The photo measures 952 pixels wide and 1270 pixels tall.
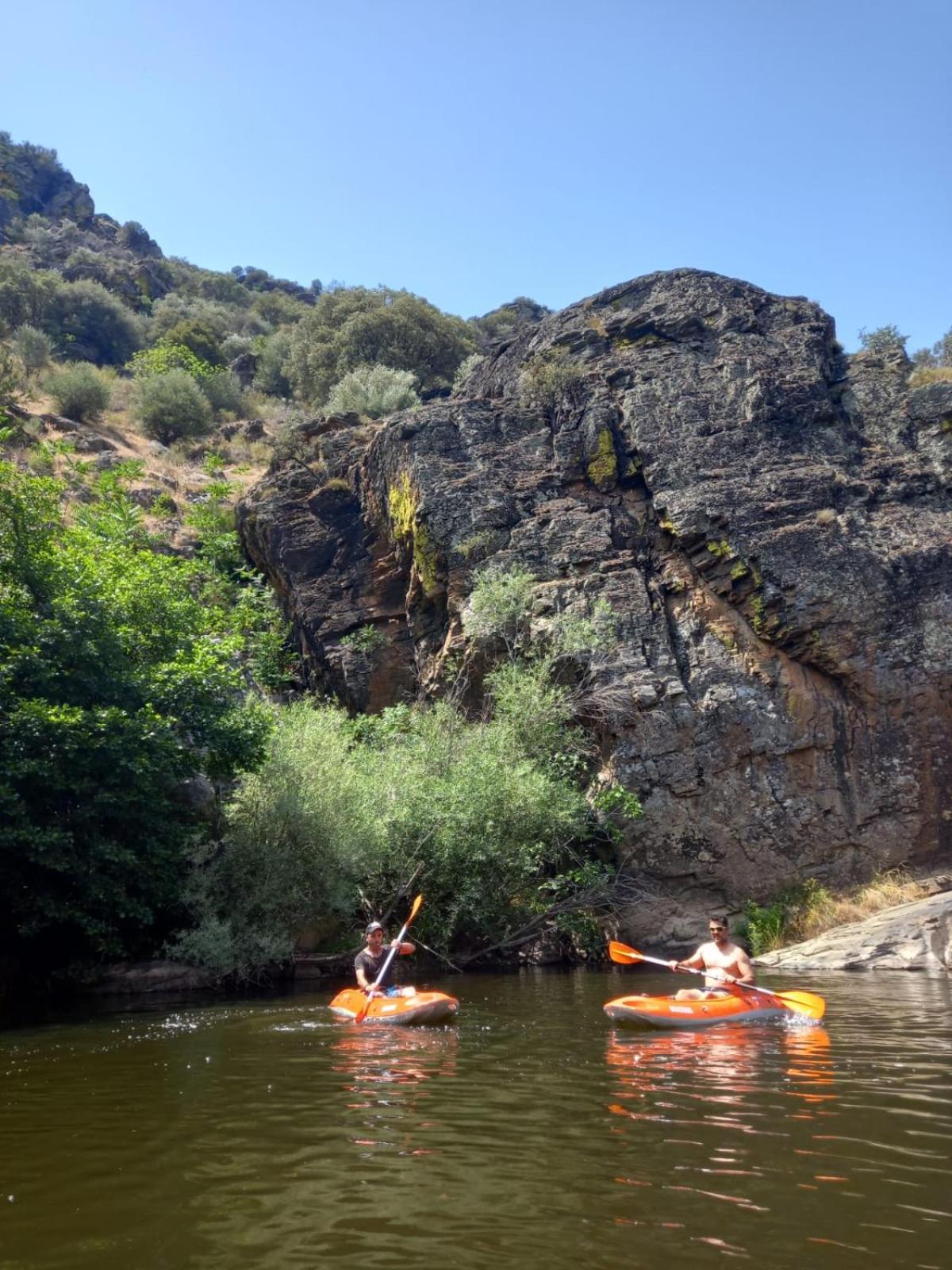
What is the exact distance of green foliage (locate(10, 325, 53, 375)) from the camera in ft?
138

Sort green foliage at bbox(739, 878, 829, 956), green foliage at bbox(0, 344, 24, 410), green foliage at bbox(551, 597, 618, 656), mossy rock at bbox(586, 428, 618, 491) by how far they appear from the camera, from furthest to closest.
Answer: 1. green foliage at bbox(0, 344, 24, 410)
2. mossy rock at bbox(586, 428, 618, 491)
3. green foliage at bbox(551, 597, 618, 656)
4. green foliage at bbox(739, 878, 829, 956)

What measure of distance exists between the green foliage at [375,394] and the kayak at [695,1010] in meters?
24.6

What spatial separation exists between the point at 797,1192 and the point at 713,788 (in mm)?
14640

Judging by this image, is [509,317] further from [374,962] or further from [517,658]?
[374,962]

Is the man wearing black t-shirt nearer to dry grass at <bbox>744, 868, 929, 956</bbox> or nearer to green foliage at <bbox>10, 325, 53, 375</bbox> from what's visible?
dry grass at <bbox>744, 868, 929, 956</bbox>

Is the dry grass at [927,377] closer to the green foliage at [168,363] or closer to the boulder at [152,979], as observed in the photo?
the boulder at [152,979]

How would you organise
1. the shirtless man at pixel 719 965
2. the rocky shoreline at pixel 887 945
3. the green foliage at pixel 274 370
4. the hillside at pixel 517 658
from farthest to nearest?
the green foliage at pixel 274 370 < the rocky shoreline at pixel 887 945 < the hillside at pixel 517 658 < the shirtless man at pixel 719 965

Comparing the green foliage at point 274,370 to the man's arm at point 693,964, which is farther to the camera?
the green foliage at point 274,370

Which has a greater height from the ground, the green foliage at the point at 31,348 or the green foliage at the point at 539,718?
the green foliage at the point at 31,348

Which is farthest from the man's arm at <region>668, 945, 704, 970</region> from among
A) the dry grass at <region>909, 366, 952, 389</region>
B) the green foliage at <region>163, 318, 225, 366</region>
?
the green foliage at <region>163, 318, 225, 366</region>

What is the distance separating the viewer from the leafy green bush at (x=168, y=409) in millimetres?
39062

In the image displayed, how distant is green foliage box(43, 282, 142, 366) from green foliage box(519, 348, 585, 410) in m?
31.7

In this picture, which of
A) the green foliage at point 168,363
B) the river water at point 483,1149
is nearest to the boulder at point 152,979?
the river water at point 483,1149

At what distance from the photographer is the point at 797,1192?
14.5 feet
